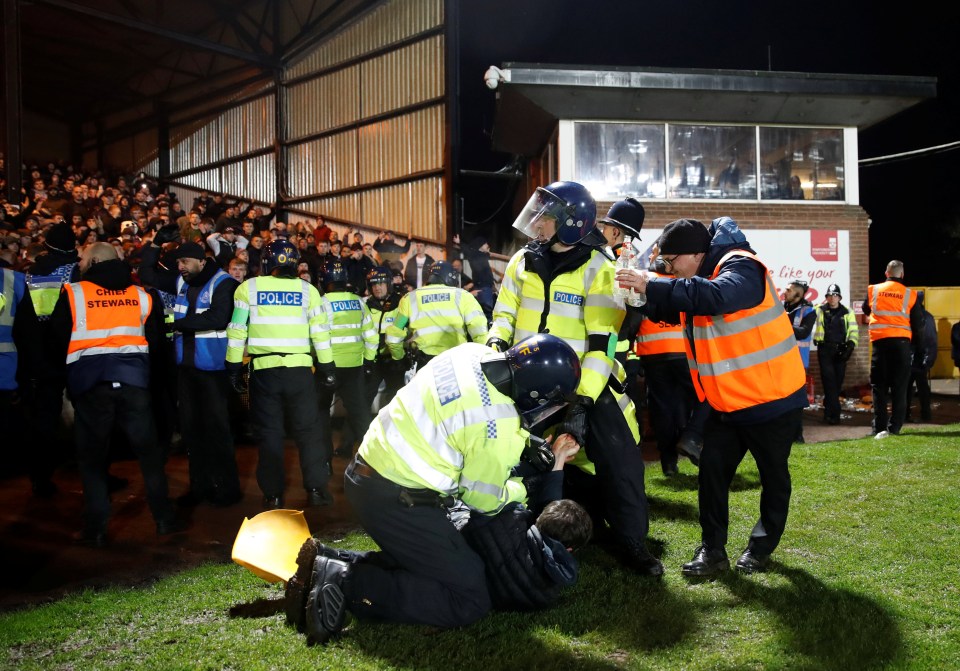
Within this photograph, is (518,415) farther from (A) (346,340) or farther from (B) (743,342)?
(A) (346,340)

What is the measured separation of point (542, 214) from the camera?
4.54 m

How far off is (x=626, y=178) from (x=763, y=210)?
2.77 metres

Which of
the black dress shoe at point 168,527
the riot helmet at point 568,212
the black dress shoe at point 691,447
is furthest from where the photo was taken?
the black dress shoe at point 168,527

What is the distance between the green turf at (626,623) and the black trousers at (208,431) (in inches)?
76.7

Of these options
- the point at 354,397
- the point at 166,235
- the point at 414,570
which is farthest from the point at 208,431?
the point at 414,570

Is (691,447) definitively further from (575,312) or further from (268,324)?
(268,324)

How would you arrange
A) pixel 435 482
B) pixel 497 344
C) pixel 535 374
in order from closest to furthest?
pixel 535 374, pixel 435 482, pixel 497 344

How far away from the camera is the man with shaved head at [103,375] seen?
5410mm

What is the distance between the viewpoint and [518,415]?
3.42m

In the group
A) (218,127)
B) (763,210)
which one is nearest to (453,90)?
(763,210)

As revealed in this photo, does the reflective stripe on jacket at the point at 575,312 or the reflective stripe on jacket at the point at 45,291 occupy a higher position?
the reflective stripe on jacket at the point at 45,291

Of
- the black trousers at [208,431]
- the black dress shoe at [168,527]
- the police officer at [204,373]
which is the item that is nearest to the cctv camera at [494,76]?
the police officer at [204,373]

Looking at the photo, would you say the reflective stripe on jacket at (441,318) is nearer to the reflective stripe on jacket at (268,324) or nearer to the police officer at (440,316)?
the police officer at (440,316)

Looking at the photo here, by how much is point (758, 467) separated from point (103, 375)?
177 inches
